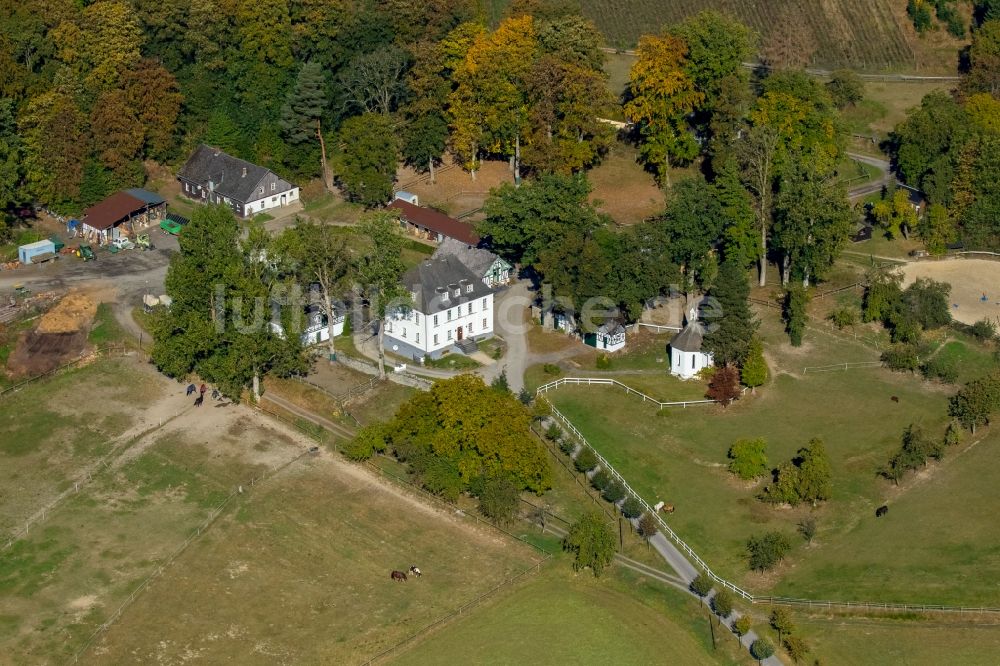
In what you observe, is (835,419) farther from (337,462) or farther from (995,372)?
(337,462)

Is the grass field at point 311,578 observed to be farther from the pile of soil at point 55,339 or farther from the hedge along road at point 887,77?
the hedge along road at point 887,77

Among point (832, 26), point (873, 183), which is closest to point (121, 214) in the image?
point (873, 183)

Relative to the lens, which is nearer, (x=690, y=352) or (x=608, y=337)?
(x=690, y=352)

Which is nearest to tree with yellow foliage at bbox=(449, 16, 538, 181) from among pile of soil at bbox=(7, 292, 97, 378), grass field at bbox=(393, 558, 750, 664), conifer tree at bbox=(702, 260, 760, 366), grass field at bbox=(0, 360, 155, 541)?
conifer tree at bbox=(702, 260, 760, 366)

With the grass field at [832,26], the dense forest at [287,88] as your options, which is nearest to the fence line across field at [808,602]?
the dense forest at [287,88]

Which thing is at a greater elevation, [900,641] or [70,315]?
[70,315]

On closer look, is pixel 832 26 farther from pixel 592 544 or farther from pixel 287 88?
pixel 592 544

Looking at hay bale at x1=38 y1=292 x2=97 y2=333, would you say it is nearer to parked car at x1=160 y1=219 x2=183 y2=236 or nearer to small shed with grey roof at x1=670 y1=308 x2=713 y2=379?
parked car at x1=160 y1=219 x2=183 y2=236

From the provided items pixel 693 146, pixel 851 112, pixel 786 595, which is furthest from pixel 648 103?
pixel 786 595
